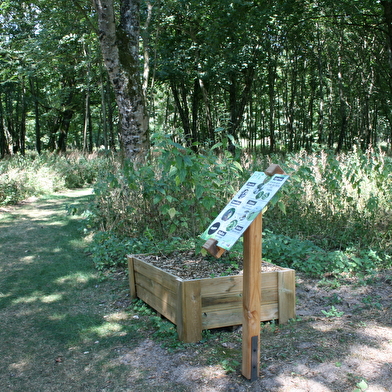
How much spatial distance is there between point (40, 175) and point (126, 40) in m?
6.99

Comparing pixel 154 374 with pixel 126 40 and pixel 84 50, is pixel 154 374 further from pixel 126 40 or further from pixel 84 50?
pixel 84 50

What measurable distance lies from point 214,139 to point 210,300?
202 inches

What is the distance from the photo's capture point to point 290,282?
132 inches

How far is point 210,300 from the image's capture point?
10.2ft

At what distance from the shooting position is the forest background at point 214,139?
4.59 metres

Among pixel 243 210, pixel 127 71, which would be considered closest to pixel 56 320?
pixel 243 210

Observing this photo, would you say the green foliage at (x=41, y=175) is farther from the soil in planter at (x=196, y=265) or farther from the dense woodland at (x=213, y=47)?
the soil in planter at (x=196, y=265)

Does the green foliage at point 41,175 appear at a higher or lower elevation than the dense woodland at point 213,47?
lower

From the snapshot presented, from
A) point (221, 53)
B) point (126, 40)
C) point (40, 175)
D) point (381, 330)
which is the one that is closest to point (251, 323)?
point (381, 330)

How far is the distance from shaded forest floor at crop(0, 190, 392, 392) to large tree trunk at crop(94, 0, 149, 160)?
8.34 feet

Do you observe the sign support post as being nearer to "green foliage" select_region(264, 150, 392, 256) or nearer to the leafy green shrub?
the leafy green shrub

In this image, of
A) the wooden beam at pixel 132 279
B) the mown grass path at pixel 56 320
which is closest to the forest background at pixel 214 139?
the wooden beam at pixel 132 279

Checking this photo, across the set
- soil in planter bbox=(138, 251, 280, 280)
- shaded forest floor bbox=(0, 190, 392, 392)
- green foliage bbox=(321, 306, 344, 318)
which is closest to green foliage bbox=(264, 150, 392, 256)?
shaded forest floor bbox=(0, 190, 392, 392)

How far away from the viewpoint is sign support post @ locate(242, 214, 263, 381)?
2410 millimetres
